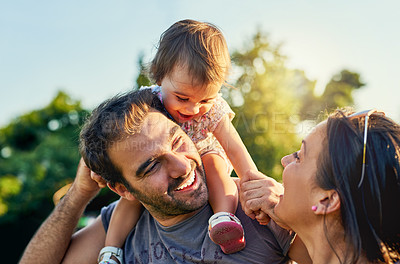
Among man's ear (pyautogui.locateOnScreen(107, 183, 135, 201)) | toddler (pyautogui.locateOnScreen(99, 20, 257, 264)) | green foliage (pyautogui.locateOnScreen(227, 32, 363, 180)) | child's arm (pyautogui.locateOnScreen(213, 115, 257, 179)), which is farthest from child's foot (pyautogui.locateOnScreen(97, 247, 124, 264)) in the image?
green foliage (pyautogui.locateOnScreen(227, 32, 363, 180))

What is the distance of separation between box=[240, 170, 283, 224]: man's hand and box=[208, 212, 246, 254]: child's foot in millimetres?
102

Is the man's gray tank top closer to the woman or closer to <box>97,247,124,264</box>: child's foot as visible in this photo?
<box>97,247,124,264</box>: child's foot

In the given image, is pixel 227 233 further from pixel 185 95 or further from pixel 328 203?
pixel 185 95

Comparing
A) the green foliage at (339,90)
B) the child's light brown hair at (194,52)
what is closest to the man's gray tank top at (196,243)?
the child's light brown hair at (194,52)

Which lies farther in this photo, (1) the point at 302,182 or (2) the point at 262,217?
(2) the point at 262,217

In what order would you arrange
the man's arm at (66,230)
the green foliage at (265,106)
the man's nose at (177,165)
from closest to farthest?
the man's nose at (177,165), the man's arm at (66,230), the green foliage at (265,106)

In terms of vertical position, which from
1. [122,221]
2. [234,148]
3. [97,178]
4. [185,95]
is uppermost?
[185,95]

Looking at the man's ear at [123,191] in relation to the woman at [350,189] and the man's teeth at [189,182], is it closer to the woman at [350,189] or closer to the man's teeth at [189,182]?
the man's teeth at [189,182]

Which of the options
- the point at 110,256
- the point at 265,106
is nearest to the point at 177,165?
the point at 110,256

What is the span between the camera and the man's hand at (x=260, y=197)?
6.36 feet

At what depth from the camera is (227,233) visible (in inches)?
79.4

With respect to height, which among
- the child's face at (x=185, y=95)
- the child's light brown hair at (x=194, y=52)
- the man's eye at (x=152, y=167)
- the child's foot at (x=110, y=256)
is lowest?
the child's foot at (x=110, y=256)

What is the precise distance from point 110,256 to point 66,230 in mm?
507

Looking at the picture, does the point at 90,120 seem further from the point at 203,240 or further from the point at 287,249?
the point at 287,249
